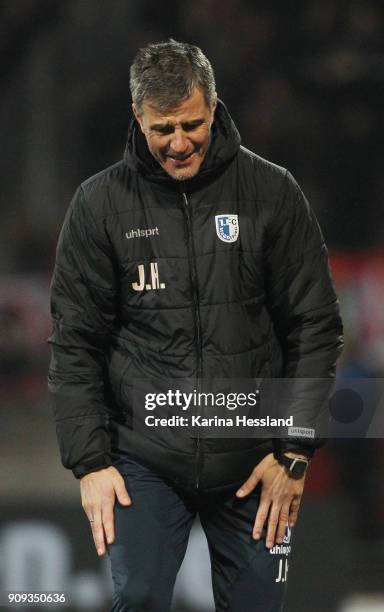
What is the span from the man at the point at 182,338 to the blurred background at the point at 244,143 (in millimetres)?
830

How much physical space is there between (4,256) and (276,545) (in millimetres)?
1137

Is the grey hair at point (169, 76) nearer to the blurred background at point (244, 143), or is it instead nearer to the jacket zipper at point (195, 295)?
the jacket zipper at point (195, 295)

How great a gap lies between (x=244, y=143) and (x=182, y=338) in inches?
39.0

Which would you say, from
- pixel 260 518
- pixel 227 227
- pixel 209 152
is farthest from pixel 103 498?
pixel 209 152

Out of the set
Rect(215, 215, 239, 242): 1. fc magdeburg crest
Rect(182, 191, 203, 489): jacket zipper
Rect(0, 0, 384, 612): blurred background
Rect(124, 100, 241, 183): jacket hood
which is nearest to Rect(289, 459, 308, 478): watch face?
Rect(182, 191, 203, 489): jacket zipper

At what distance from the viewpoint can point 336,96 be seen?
267 cm

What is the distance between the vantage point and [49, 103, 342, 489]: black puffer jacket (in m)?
1.79

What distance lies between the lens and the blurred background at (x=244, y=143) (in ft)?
8.72

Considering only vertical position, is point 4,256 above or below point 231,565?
above

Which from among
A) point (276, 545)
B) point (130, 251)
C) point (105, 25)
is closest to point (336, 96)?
point (105, 25)

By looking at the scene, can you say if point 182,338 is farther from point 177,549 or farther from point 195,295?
point 177,549

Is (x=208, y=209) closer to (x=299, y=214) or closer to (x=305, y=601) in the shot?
(x=299, y=214)

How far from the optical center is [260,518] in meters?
1.85

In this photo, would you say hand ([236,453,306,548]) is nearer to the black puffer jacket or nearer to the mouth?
the black puffer jacket
